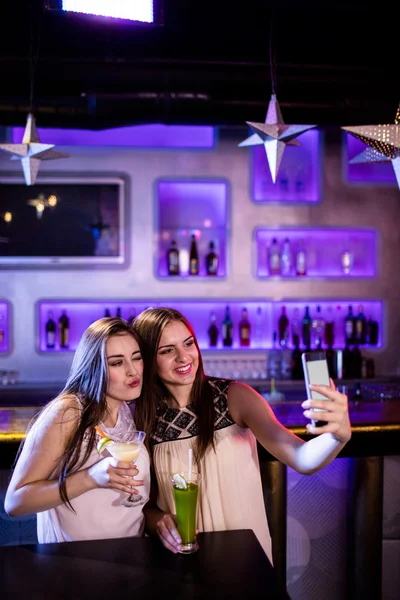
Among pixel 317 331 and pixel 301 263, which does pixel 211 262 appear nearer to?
pixel 301 263

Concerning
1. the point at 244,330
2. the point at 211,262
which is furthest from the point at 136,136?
the point at 244,330

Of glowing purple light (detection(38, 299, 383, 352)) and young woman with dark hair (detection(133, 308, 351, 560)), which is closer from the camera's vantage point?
young woman with dark hair (detection(133, 308, 351, 560))

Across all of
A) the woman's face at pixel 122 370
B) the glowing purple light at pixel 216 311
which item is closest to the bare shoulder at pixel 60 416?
the woman's face at pixel 122 370

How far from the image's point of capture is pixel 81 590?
4.03 ft

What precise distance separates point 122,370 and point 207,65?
290 centimetres

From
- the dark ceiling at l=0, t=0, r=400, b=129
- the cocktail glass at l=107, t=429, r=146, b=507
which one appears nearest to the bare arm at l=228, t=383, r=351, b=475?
the cocktail glass at l=107, t=429, r=146, b=507

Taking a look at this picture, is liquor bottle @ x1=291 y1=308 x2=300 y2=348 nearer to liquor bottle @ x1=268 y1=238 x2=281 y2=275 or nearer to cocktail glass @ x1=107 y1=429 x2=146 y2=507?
liquor bottle @ x1=268 y1=238 x2=281 y2=275

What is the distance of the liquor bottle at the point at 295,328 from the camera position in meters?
4.41

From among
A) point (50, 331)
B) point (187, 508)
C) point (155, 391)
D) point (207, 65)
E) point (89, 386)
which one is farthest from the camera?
point (50, 331)

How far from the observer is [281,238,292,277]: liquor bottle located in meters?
4.43

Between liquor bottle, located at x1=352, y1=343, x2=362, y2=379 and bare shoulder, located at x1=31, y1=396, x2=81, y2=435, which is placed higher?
bare shoulder, located at x1=31, y1=396, x2=81, y2=435

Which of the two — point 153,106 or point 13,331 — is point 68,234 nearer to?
point 13,331

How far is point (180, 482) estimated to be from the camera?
1.43 m

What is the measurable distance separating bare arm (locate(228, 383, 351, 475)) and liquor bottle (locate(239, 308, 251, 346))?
2539 millimetres
